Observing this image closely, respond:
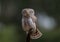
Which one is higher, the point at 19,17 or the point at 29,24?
the point at 29,24

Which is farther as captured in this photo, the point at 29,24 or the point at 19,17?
the point at 19,17

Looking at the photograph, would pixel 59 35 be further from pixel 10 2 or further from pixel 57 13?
pixel 10 2

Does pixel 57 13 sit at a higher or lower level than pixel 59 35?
higher

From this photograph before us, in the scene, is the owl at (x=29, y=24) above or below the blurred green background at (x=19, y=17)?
above

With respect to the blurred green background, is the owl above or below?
above

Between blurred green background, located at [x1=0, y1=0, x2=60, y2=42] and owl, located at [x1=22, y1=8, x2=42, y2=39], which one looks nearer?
owl, located at [x1=22, y1=8, x2=42, y2=39]

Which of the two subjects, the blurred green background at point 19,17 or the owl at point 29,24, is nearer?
the owl at point 29,24

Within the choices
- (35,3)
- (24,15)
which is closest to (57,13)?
(35,3)

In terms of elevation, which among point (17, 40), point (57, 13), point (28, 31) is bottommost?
point (17, 40)
